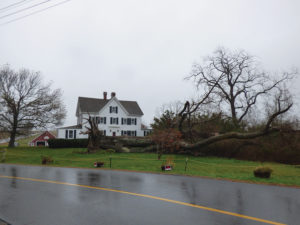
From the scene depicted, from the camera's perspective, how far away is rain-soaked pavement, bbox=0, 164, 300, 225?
511 centimetres

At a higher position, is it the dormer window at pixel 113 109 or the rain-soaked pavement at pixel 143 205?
the dormer window at pixel 113 109

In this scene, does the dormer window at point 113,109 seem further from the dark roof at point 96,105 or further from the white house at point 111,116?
the dark roof at point 96,105

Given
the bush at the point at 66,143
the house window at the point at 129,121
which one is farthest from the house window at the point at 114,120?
the bush at the point at 66,143

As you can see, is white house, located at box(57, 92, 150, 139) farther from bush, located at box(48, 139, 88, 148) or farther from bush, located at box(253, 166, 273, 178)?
bush, located at box(253, 166, 273, 178)

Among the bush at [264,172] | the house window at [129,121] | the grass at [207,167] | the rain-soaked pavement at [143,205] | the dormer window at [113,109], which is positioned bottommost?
the grass at [207,167]

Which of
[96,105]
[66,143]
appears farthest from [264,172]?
[96,105]

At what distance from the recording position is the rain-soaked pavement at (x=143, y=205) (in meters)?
5.11

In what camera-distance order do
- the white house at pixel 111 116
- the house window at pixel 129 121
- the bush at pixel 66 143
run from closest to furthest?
the bush at pixel 66 143
the white house at pixel 111 116
the house window at pixel 129 121

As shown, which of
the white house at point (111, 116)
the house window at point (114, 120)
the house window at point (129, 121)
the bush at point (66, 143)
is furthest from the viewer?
the house window at point (129, 121)

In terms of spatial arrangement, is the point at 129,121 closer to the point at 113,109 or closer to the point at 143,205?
the point at 113,109

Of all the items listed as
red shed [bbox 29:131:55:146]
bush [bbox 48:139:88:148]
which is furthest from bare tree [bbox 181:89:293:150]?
red shed [bbox 29:131:55:146]

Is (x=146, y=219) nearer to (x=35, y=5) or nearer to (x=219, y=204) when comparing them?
(x=219, y=204)

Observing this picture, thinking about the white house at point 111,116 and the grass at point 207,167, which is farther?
the white house at point 111,116

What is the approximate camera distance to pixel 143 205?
627cm
